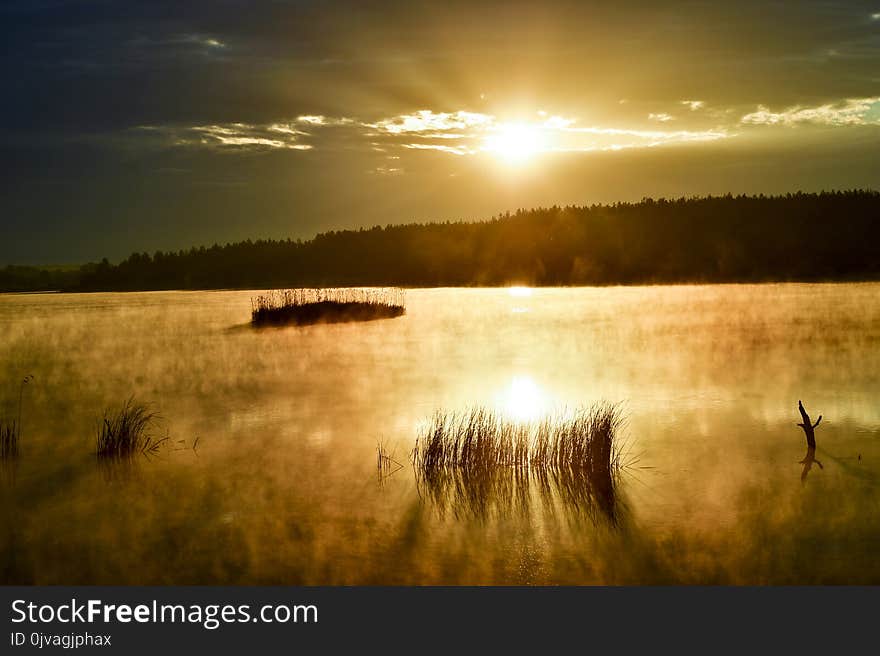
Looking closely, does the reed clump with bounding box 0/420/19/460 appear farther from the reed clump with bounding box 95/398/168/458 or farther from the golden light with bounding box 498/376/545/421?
the golden light with bounding box 498/376/545/421

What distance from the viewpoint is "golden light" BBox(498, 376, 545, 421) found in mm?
23023

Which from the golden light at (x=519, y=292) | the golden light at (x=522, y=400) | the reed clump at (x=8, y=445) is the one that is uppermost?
the reed clump at (x=8, y=445)

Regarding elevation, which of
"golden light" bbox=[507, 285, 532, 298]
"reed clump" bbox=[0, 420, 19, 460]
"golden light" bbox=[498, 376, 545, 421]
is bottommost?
"golden light" bbox=[507, 285, 532, 298]

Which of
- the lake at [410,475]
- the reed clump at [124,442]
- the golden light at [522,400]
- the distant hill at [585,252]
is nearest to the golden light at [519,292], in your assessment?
the distant hill at [585,252]

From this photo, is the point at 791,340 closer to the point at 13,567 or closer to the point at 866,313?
the point at 866,313

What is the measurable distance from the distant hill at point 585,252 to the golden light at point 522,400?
119 m

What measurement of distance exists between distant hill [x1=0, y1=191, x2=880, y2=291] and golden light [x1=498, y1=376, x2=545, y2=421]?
119 metres

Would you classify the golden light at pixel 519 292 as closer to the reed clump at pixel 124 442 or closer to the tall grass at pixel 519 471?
the reed clump at pixel 124 442

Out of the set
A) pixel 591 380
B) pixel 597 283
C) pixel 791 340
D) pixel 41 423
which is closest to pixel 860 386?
pixel 591 380

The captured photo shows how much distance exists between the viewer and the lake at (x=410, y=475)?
11.2m

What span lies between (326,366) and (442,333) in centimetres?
1740

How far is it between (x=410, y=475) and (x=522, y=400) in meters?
10.9

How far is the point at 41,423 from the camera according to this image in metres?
22.4

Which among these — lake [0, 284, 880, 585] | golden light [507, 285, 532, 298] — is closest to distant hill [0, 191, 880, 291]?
golden light [507, 285, 532, 298]
